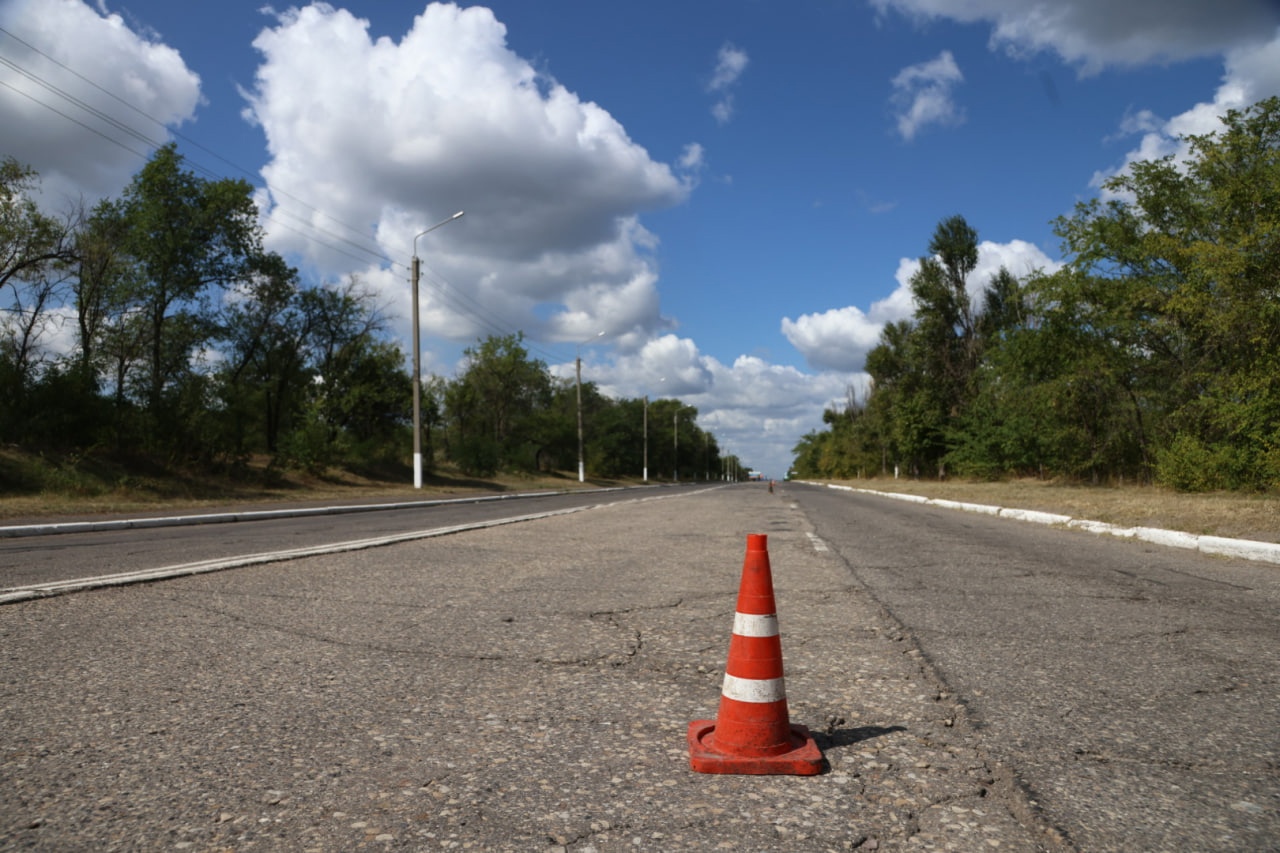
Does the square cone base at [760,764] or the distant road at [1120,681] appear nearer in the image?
the distant road at [1120,681]

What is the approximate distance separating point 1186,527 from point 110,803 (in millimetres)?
14125

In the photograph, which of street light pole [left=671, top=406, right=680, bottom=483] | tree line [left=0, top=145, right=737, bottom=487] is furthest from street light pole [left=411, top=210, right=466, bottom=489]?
street light pole [left=671, top=406, right=680, bottom=483]

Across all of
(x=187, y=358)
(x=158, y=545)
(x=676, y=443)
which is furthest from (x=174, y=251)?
(x=676, y=443)

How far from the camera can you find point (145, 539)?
1199cm

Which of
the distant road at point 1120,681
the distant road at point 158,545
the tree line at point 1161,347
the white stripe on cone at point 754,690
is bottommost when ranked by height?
the distant road at point 1120,681

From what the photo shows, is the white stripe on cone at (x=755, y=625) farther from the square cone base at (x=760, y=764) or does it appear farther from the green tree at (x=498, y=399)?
the green tree at (x=498, y=399)

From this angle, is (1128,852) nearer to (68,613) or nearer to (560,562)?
(68,613)

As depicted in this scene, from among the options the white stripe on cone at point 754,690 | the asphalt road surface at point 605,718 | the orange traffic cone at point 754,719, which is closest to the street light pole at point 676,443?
the asphalt road surface at point 605,718

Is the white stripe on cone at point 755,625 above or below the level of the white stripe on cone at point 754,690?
above

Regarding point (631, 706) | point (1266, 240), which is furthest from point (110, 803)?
point (1266, 240)

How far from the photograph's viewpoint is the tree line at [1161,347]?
20.2 m

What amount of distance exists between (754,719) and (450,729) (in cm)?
123

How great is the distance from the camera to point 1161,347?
94.9ft

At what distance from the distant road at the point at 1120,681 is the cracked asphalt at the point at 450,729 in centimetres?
23
